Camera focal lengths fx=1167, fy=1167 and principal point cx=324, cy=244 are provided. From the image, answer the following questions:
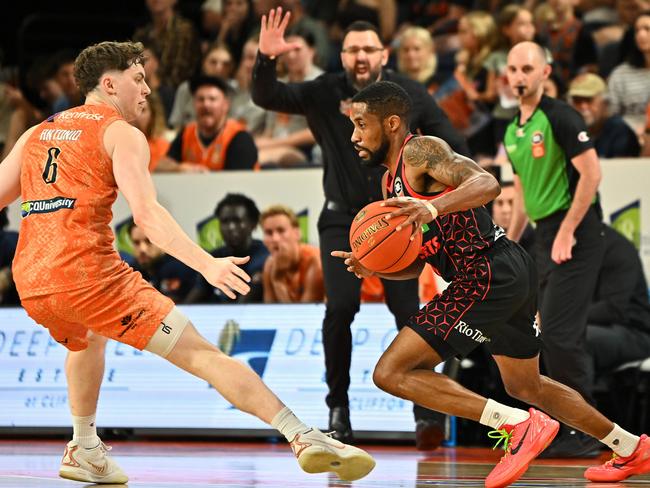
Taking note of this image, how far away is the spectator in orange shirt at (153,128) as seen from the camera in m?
10.9

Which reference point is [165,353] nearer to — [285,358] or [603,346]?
[285,358]

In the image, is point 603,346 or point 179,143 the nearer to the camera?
point 603,346

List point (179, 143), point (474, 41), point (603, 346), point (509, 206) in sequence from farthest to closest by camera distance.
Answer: point (474, 41)
point (179, 143)
point (509, 206)
point (603, 346)

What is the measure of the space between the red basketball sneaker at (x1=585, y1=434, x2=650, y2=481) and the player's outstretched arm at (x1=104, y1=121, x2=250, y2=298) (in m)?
2.19

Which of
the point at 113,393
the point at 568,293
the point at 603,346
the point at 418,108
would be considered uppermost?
the point at 418,108

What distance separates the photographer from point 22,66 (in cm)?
1350

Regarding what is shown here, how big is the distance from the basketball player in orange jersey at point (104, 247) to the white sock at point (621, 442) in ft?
5.13

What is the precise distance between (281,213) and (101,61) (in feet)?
12.7

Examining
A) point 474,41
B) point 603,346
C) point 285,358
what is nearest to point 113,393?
point 285,358

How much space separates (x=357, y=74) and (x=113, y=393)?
3.11 metres

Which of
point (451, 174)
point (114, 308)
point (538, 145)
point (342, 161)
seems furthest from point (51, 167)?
point (538, 145)

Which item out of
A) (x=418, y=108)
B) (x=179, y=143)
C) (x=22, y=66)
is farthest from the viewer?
(x=22, y=66)

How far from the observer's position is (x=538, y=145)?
7543 mm

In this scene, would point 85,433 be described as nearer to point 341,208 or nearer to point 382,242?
point 382,242
